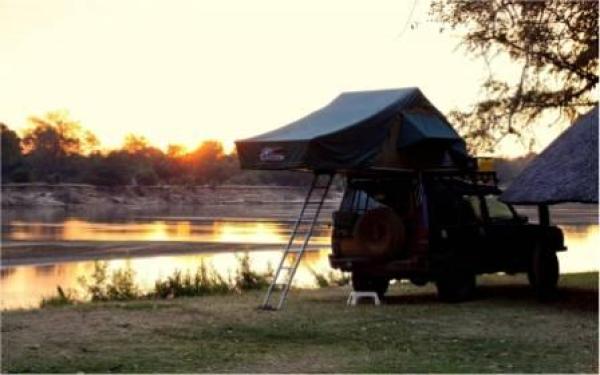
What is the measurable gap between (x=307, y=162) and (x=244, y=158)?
115cm

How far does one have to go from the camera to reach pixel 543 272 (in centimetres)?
1431

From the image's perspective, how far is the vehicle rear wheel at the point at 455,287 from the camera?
13.4 meters

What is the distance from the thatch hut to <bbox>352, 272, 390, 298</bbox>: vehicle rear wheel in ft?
7.50

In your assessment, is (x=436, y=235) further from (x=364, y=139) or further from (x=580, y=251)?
(x=580, y=251)

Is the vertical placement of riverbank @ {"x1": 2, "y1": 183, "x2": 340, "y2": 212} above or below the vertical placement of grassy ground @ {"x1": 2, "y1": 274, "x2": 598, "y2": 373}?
above

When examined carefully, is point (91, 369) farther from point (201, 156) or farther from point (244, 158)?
point (201, 156)

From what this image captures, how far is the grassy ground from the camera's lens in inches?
332

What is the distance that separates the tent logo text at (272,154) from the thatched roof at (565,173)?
11.1 feet

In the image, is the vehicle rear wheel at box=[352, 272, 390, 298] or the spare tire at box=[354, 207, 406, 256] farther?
the vehicle rear wheel at box=[352, 272, 390, 298]

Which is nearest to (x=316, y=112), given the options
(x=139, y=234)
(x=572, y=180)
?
(x=572, y=180)

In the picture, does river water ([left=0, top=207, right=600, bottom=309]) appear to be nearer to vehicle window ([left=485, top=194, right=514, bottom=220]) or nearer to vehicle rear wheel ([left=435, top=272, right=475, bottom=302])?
vehicle window ([left=485, top=194, right=514, bottom=220])

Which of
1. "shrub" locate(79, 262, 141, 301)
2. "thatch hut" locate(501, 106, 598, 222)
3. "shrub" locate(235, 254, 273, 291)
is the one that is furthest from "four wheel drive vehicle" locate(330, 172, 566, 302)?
"shrub" locate(79, 262, 141, 301)

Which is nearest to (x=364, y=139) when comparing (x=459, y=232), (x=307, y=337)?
(x=459, y=232)

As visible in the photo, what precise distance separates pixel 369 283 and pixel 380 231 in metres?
1.25
